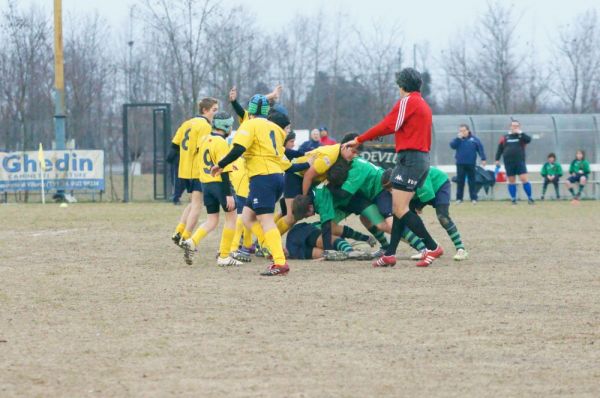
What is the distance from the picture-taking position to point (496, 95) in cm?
4075

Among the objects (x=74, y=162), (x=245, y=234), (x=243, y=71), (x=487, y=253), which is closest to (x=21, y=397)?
(x=245, y=234)

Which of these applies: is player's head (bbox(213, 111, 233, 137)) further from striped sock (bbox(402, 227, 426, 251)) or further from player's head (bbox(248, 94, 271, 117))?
striped sock (bbox(402, 227, 426, 251))

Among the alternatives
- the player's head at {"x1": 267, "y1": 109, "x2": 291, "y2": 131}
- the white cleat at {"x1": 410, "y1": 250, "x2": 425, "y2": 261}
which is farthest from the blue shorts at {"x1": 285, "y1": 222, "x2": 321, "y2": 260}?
the player's head at {"x1": 267, "y1": 109, "x2": 291, "y2": 131}

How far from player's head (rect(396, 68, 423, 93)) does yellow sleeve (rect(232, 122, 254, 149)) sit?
1.64 metres

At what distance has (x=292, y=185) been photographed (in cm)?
1270

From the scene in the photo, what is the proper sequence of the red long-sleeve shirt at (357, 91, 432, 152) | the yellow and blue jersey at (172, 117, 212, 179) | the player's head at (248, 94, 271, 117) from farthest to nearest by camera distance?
the yellow and blue jersey at (172, 117, 212, 179) < the red long-sleeve shirt at (357, 91, 432, 152) < the player's head at (248, 94, 271, 117)

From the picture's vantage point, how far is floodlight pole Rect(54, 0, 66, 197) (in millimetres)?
28766

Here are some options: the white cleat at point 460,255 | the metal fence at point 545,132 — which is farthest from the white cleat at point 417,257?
the metal fence at point 545,132

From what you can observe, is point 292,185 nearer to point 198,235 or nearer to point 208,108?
point 208,108

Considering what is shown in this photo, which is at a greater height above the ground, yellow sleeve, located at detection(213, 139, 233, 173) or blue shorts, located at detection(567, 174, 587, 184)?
yellow sleeve, located at detection(213, 139, 233, 173)

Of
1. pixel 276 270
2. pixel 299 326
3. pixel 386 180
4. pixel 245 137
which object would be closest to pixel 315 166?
pixel 386 180

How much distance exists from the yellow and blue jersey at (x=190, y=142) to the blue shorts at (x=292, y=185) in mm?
1064

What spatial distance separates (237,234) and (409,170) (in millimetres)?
2282

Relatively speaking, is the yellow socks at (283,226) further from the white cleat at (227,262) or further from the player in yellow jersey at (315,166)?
the white cleat at (227,262)
